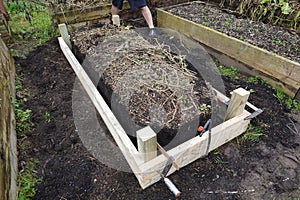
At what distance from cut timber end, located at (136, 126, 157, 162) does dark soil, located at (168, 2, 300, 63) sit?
2.08 m

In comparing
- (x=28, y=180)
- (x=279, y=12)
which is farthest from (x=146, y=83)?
(x=279, y=12)

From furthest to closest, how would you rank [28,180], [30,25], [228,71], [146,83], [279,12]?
1. [30,25]
2. [279,12]
3. [228,71]
4. [146,83]
5. [28,180]

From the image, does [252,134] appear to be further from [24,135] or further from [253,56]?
[24,135]

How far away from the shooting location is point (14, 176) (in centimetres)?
156

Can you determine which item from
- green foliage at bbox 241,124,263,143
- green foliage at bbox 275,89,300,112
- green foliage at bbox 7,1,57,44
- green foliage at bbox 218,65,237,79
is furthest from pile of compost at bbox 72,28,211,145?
green foliage at bbox 7,1,57,44

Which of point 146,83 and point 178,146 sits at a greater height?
point 146,83

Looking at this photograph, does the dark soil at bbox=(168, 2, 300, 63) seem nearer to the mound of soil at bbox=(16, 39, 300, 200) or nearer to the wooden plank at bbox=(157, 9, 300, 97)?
the wooden plank at bbox=(157, 9, 300, 97)

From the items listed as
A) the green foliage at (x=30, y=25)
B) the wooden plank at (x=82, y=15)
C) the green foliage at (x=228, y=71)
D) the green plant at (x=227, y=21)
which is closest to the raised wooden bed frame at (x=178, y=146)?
Answer: the green foliage at (x=228, y=71)

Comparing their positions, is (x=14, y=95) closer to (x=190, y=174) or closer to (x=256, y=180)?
(x=190, y=174)

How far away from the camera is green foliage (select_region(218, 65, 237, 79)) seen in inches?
109

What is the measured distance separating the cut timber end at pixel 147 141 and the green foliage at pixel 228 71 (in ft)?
6.16

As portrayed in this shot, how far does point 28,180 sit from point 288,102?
2.71m

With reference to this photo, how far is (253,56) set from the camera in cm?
258

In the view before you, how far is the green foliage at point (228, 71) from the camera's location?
2767mm
